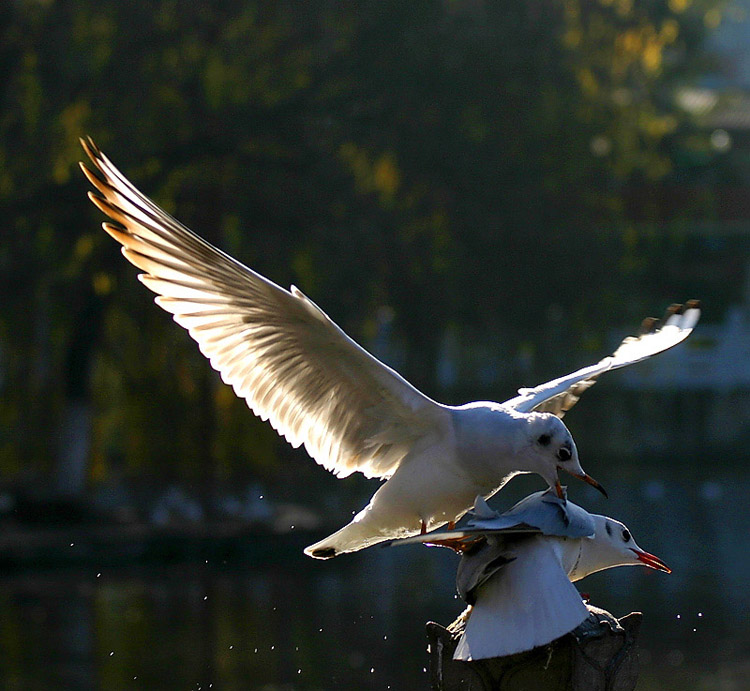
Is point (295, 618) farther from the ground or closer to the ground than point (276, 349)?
closer to the ground

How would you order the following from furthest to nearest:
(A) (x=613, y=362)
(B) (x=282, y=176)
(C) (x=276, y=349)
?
(B) (x=282, y=176), (A) (x=613, y=362), (C) (x=276, y=349)

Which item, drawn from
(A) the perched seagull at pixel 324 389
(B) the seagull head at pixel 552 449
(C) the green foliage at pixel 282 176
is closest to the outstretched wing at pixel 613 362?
(A) the perched seagull at pixel 324 389

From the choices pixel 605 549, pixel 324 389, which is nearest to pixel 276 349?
pixel 324 389

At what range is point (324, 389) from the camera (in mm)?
4652

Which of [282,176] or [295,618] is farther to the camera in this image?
[282,176]

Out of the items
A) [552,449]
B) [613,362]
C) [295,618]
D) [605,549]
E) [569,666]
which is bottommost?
[569,666]

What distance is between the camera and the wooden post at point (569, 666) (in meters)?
3.30

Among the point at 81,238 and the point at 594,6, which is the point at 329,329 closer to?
the point at 81,238

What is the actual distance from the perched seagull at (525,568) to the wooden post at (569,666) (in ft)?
0.26

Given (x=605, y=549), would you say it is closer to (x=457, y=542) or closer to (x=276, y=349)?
(x=457, y=542)

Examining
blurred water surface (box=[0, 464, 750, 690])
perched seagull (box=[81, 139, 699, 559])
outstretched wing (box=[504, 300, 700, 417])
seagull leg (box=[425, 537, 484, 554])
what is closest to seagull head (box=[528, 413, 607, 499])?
perched seagull (box=[81, 139, 699, 559])

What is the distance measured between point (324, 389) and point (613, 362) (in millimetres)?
1053

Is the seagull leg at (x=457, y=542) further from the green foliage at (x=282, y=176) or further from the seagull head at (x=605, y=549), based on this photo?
the green foliage at (x=282, y=176)

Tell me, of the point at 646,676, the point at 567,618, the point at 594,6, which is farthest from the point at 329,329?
the point at 594,6
